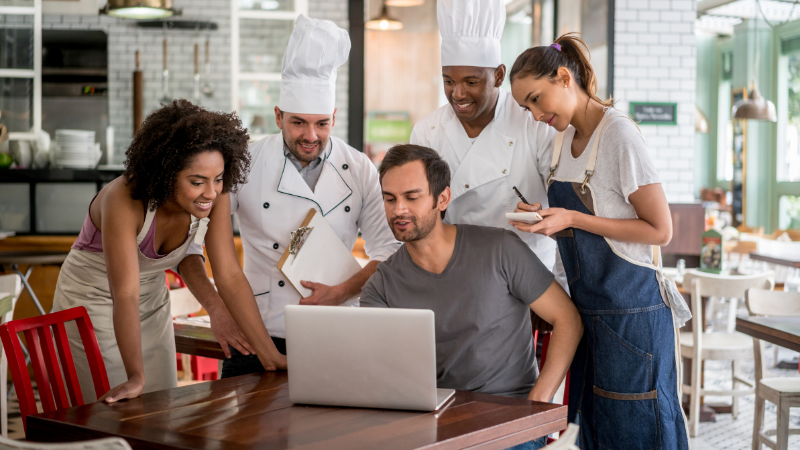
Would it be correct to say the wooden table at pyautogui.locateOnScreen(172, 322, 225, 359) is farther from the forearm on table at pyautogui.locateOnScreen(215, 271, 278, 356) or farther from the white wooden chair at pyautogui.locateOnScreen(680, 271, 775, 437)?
the white wooden chair at pyautogui.locateOnScreen(680, 271, 775, 437)

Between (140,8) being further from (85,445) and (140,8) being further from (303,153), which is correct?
(85,445)

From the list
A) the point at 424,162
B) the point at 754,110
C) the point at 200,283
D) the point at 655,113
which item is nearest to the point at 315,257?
the point at 200,283

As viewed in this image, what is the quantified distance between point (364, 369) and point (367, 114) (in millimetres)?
9334

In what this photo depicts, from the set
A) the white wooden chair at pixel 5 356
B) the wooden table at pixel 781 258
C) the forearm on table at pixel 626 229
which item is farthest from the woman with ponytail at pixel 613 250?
the wooden table at pixel 781 258

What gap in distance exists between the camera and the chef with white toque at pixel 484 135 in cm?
231

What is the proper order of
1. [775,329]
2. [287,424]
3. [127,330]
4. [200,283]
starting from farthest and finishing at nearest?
1. [775,329]
2. [200,283]
3. [127,330]
4. [287,424]

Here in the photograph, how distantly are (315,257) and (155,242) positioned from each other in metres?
0.49

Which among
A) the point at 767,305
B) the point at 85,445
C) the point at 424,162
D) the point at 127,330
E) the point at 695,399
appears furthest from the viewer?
the point at 695,399

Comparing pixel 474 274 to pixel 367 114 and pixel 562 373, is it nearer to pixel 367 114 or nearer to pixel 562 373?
pixel 562 373

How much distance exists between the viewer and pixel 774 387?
302cm

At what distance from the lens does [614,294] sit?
6.36 ft

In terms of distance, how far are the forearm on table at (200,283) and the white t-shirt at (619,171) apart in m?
1.18

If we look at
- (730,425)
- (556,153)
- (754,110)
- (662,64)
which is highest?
(662,64)

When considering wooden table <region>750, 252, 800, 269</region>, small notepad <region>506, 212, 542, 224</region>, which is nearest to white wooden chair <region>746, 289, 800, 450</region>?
small notepad <region>506, 212, 542, 224</region>
